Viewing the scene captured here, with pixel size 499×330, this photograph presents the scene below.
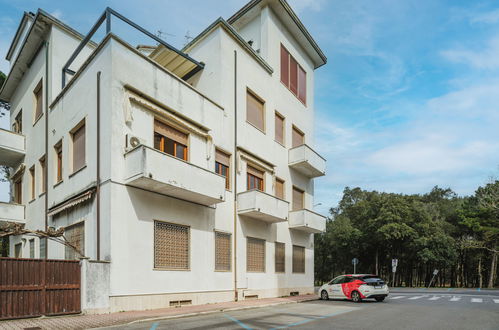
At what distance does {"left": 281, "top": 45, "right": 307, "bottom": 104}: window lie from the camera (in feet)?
82.8

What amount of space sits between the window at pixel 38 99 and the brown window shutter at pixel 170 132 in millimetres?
8034

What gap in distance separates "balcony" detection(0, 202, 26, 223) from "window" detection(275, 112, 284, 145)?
1408 centimetres

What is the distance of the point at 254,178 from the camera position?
21.7 m


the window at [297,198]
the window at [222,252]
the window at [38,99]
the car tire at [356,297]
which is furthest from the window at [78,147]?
the car tire at [356,297]

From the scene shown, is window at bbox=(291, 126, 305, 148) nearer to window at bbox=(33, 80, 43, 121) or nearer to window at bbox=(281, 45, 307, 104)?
window at bbox=(281, 45, 307, 104)

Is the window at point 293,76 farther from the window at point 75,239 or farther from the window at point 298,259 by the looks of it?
the window at point 75,239

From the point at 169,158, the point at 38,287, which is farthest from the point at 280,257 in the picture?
the point at 38,287

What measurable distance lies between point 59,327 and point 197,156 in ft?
29.6

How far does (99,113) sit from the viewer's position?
577 inches

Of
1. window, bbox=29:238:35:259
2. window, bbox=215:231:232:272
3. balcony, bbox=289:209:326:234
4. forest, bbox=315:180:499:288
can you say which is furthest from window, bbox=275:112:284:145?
forest, bbox=315:180:499:288

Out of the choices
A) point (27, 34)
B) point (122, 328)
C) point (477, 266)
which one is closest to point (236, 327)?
point (122, 328)

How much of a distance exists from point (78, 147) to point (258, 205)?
26.5 ft

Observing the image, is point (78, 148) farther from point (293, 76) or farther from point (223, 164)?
point (293, 76)

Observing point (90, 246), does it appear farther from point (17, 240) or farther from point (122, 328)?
point (17, 240)
